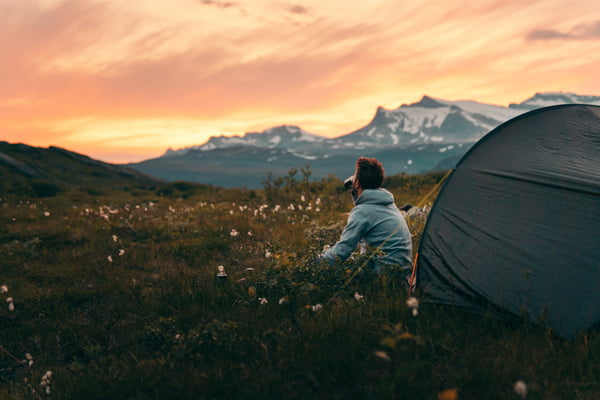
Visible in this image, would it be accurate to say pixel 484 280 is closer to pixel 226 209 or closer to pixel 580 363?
pixel 580 363

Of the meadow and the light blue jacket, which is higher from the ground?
the light blue jacket

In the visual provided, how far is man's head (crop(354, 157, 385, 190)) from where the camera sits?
5.77 meters

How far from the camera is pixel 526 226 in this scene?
470cm

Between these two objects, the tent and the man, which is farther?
the man

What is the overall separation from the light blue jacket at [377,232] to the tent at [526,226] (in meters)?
0.46

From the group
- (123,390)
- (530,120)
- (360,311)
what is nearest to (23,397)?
(123,390)

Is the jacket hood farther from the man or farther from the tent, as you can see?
the tent

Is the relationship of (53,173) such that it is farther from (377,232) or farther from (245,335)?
(245,335)

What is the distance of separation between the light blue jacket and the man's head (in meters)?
0.17

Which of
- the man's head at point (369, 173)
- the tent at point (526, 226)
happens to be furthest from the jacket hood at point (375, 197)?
the tent at point (526, 226)

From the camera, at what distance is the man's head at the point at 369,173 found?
5.77 metres

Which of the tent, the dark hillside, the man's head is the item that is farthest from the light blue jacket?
the dark hillside

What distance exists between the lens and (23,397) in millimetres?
3744

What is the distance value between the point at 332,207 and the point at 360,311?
8.15 metres
